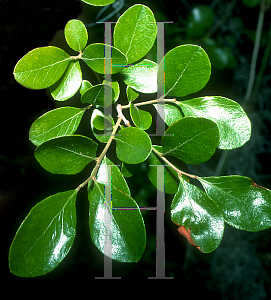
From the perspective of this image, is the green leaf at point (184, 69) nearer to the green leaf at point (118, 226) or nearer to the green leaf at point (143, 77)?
the green leaf at point (143, 77)

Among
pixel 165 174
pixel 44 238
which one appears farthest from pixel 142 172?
pixel 44 238

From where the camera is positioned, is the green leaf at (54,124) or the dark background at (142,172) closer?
the green leaf at (54,124)

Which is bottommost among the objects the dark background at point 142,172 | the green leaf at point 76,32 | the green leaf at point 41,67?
the dark background at point 142,172

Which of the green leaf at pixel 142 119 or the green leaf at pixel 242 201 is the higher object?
the green leaf at pixel 142 119

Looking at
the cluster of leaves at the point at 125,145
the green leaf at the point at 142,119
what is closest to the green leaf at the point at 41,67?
the cluster of leaves at the point at 125,145

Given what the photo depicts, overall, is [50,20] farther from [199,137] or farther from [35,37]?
[199,137]

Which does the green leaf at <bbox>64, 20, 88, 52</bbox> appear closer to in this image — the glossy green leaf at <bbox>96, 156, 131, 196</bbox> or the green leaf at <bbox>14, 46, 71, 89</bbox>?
the green leaf at <bbox>14, 46, 71, 89</bbox>

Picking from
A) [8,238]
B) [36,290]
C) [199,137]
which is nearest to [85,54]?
[199,137]

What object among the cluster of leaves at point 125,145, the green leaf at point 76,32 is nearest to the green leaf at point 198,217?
the cluster of leaves at point 125,145
